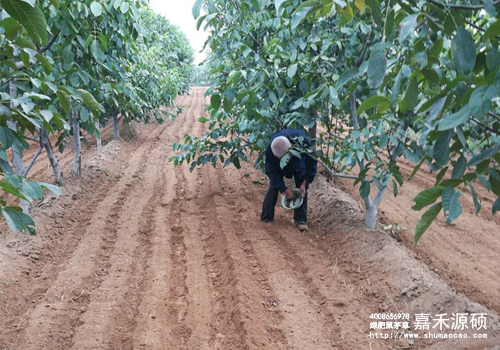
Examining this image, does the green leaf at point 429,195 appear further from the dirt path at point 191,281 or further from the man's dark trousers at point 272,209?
the man's dark trousers at point 272,209

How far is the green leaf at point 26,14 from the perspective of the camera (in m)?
1.18

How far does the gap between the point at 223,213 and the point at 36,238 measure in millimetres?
2290

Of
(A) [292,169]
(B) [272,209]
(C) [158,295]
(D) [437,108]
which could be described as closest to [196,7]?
(D) [437,108]

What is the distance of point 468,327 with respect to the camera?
9.25 feet

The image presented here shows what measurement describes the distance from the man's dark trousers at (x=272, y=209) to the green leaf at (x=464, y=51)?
3.78 m

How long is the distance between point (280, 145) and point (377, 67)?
10.4 ft

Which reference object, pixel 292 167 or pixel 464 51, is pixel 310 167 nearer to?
pixel 292 167

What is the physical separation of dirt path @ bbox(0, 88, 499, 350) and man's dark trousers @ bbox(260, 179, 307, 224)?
14cm

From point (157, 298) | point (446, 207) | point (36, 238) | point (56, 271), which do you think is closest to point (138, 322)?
point (157, 298)

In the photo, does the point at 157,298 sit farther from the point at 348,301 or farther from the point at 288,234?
the point at 288,234

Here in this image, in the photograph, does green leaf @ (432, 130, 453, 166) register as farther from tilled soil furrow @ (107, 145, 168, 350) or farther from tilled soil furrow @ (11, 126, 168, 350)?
tilled soil furrow @ (11, 126, 168, 350)

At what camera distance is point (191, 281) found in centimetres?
395

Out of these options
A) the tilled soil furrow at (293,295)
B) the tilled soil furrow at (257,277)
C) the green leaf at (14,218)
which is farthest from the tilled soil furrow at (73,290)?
the green leaf at (14,218)

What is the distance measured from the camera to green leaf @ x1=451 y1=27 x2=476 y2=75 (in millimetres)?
1383
